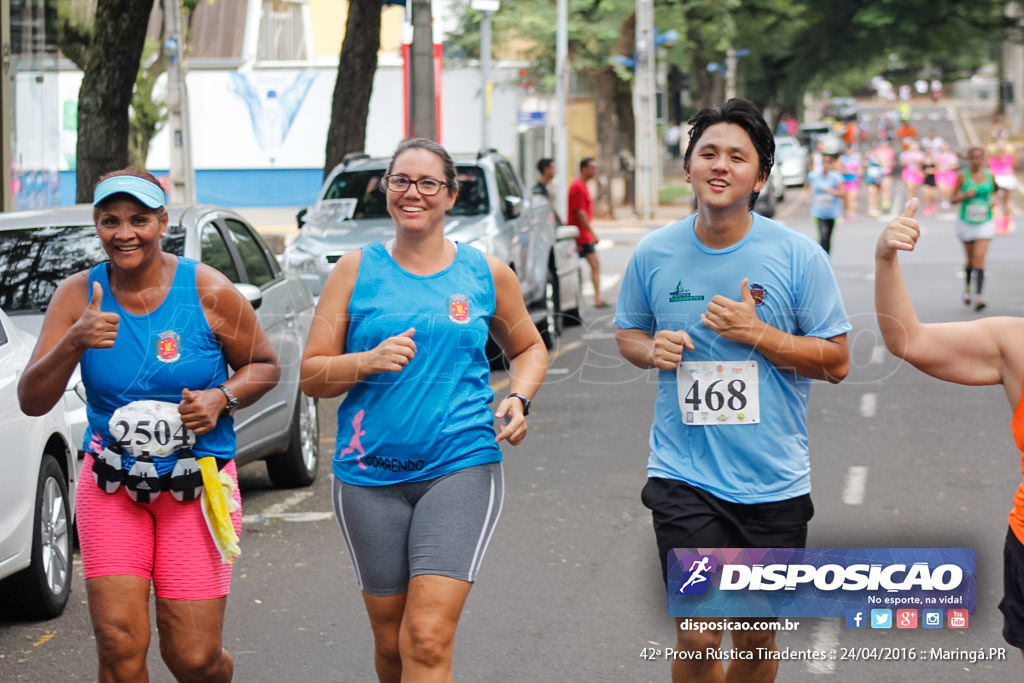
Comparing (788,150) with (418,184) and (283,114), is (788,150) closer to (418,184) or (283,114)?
(283,114)

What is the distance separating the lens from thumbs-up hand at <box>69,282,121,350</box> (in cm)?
416

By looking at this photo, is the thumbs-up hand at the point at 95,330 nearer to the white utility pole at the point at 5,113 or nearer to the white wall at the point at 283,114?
the white utility pole at the point at 5,113

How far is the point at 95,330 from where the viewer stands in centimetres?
416

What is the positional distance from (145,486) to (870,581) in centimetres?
205

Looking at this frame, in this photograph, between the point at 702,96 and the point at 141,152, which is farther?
the point at 702,96

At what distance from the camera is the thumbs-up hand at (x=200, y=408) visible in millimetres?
4312

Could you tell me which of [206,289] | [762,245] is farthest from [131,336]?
[762,245]

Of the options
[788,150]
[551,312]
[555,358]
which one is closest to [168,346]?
[555,358]

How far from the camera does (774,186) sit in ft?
146

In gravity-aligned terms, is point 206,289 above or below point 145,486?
above

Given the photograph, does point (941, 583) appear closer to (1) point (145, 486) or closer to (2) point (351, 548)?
(2) point (351, 548)

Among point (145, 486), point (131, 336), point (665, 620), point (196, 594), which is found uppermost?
point (131, 336)

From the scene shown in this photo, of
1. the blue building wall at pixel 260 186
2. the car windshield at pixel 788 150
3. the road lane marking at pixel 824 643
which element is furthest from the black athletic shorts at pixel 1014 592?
the car windshield at pixel 788 150

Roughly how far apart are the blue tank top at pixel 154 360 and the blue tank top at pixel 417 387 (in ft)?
1.44
